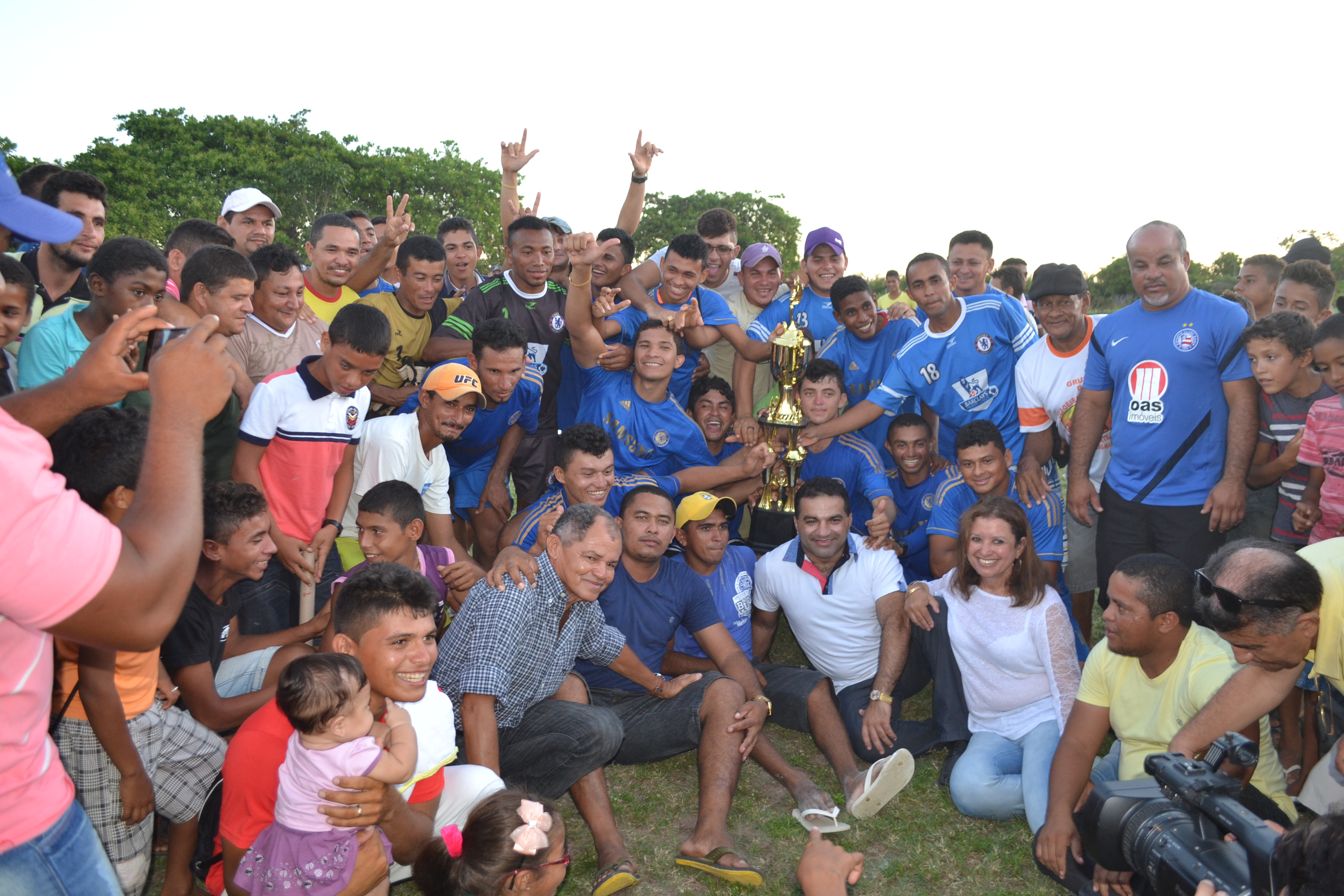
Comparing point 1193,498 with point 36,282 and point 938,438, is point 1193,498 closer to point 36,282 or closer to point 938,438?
point 938,438

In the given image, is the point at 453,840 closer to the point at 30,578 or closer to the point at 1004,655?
the point at 30,578

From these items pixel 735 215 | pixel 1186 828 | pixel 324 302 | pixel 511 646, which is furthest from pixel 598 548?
pixel 735 215

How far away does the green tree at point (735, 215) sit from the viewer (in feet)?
123

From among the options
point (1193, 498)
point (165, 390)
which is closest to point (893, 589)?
point (1193, 498)

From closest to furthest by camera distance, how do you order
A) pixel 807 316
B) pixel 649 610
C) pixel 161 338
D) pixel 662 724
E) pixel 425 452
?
pixel 161 338
pixel 662 724
pixel 649 610
pixel 425 452
pixel 807 316

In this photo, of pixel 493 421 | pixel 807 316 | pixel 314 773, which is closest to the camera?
pixel 314 773

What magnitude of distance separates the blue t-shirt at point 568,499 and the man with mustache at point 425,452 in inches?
Result: 14.9

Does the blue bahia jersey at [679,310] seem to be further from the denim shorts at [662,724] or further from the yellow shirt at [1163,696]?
the yellow shirt at [1163,696]

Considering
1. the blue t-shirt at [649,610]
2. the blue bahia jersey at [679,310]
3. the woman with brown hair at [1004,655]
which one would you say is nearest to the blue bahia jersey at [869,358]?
the blue bahia jersey at [679,310]

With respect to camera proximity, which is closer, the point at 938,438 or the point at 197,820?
the point at 197,820

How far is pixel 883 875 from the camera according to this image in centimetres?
392

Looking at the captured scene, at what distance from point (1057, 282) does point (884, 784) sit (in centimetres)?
347

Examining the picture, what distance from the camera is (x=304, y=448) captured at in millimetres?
4691

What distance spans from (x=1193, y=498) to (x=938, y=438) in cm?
184
